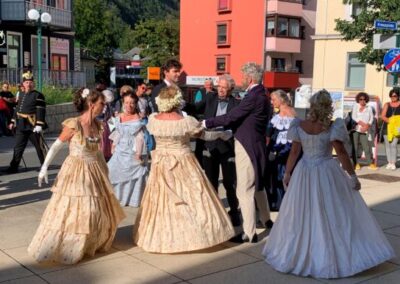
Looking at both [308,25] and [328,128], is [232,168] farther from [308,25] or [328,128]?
[308,25]

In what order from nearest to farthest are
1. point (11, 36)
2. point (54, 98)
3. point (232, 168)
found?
point (232, 168)
point (54, 98)
point (11, 36)

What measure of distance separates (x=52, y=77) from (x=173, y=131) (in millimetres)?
20645

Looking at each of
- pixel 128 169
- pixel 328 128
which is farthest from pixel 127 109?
pixel 328 128

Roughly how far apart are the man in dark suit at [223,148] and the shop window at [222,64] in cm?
3636

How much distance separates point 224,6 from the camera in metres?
43.0

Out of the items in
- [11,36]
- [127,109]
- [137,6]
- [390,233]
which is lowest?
[390,233]

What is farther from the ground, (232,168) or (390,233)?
(232,168)

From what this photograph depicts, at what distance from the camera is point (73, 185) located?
502 centimetres

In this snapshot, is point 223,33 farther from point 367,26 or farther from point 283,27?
point 367,26

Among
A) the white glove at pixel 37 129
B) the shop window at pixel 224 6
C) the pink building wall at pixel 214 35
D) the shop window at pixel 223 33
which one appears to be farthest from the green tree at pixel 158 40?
the white glove at pixel 37 129

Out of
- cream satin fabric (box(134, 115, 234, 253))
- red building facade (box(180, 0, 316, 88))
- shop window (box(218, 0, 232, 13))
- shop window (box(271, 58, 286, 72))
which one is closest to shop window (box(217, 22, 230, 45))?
red building facade (box(180, 0, 316, 88))

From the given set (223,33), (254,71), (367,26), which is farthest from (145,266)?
(223,33)

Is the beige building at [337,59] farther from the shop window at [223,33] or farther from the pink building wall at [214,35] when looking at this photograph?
the shop window at [223,33]

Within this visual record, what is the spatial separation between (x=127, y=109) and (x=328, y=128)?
3394 mm
